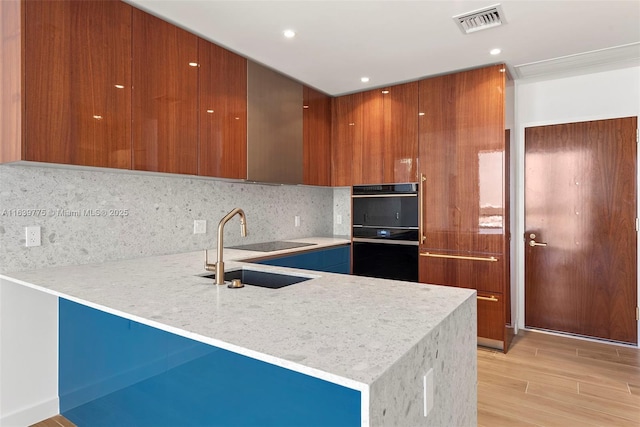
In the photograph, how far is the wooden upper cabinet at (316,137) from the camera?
12.2 ft

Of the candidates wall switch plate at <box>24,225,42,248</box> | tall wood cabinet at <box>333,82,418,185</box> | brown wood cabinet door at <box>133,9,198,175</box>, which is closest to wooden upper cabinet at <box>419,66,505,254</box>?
tall wood cabinet at <box>333,82,418,185</box>

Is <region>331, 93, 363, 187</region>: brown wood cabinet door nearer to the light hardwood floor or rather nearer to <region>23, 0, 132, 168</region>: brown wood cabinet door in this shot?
the light hardwood floor

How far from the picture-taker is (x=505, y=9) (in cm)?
228

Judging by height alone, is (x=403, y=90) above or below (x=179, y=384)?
above

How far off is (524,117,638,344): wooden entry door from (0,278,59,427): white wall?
3.90 metres

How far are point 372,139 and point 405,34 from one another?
4.31 ft

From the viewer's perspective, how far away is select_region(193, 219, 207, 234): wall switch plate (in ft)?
9.67

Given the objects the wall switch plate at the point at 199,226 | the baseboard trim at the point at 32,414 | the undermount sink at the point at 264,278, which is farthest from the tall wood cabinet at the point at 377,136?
the baseboard trim at the point at 32,414

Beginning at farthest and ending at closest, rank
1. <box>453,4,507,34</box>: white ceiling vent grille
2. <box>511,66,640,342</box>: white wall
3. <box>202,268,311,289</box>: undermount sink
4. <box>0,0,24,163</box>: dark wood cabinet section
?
<box>511,66,640,342</box>: white wall, <box>453,4,507,34</box>: white ceiling vent grille, <box>202,268,311,289</box>: undermount sink, <box>0,0,24,163</box>: dark wood cabinet section

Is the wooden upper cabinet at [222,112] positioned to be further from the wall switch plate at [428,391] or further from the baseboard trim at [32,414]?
the wall switch plate at [428,391]

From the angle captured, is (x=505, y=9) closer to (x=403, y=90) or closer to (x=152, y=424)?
(x=403, y=90)

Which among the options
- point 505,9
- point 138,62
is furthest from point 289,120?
point 505,9

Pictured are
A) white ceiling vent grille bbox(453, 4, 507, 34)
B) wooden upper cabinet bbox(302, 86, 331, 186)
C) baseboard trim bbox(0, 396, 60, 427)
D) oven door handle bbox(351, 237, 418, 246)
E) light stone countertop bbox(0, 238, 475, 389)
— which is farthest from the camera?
wooden upper cabinet bbox(302, 86, 331, 186)

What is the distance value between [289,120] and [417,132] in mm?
1197
